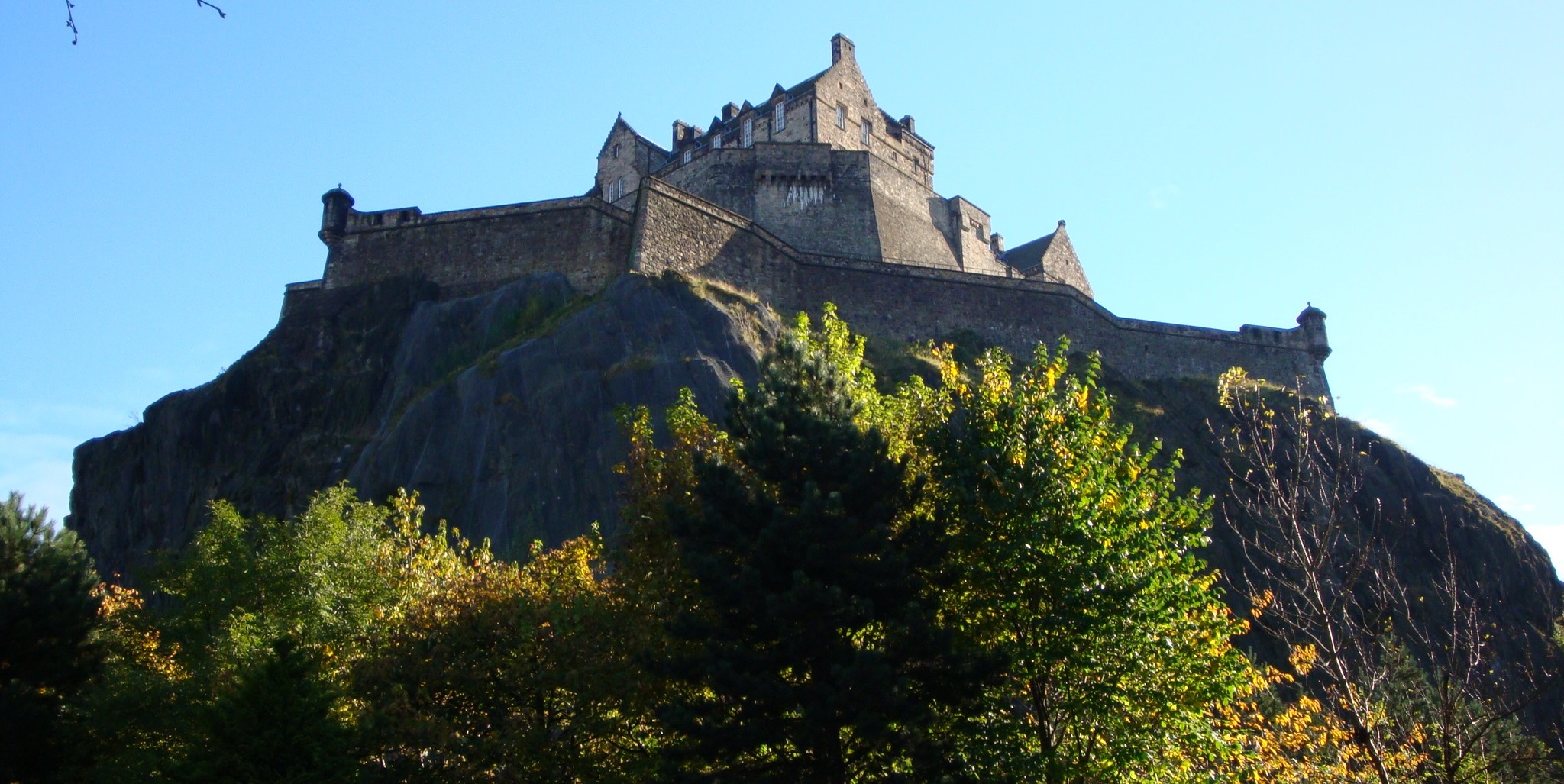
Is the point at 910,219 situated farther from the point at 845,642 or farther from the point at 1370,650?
the point at 845,642

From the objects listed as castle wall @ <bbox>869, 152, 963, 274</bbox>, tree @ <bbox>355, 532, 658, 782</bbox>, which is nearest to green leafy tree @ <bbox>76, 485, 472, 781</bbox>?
tree @ <bbox>355, 532, 658, 782</bbox>

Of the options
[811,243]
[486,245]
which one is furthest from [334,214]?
[811,243]

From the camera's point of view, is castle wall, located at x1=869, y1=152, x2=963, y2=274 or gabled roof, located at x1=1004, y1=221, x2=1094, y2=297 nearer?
castle wall, located at x1=869, y1=152, x2=963, y2=274

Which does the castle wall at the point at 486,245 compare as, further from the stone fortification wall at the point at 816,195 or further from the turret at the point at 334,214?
the stone fortification wall at the point at 816,195

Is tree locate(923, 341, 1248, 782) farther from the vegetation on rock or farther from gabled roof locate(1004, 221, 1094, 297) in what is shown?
gabled roof locate(1004, 221, 1094, 297)

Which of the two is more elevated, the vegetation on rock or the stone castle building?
the stone castle building

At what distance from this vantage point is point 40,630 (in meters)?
23.2

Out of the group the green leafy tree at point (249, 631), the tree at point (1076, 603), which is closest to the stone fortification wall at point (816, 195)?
the green leafy tree at point (249, 631)

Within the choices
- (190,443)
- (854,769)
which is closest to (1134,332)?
(190,443)

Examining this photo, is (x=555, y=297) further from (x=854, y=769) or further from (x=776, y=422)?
(x=854, y=769)

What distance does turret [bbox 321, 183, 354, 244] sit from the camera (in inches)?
1700

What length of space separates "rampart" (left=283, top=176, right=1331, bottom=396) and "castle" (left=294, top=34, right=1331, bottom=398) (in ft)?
0.21

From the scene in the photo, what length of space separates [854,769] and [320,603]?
1234cm

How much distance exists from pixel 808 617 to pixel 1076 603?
145 inches
